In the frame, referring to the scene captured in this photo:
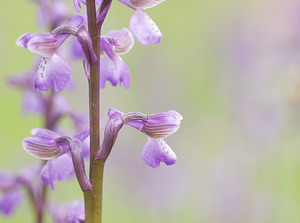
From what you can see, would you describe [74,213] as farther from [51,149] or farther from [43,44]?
[43,44]

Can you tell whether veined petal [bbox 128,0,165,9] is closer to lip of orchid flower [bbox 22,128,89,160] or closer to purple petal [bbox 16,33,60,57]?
purple petal [bbox 16,33,60,57]

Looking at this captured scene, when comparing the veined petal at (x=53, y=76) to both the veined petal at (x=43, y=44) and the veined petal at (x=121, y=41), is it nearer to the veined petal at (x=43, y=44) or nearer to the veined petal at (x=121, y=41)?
the veined petal at (x=43, y=44)

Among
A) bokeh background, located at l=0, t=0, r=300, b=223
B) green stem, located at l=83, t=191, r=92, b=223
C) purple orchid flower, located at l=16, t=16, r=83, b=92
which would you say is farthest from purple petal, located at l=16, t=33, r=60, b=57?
bokeh background, located at l=0, t=0, r=300, b=223

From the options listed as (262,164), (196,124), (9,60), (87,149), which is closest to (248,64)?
(196,124)

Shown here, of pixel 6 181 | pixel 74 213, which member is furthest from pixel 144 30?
pixel 6 181

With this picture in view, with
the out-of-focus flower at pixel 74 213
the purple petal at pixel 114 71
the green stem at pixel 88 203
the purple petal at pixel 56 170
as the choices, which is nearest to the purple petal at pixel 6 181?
the out-of-focus flower at pixel 74 213

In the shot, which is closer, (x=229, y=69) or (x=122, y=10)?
(x=229, y=69)

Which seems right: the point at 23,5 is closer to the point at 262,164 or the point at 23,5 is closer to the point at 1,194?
the point at 262,164
